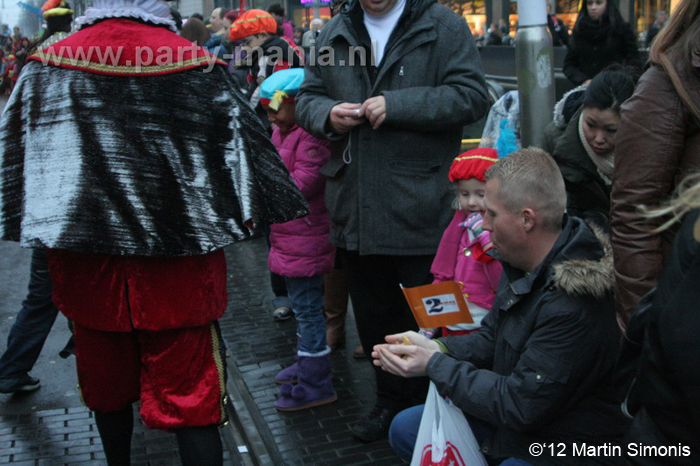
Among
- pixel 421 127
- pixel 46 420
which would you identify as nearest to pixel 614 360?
pixel 421 127

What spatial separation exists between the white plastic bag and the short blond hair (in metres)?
0.63

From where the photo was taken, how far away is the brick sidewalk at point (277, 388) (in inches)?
157

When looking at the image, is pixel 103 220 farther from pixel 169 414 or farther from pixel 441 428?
pixel 441 428

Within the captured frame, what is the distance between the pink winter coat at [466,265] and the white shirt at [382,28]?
856 mm

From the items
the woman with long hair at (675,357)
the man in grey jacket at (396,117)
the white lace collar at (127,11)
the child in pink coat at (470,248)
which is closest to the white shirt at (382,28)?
the man in grey jacket at (396,117)

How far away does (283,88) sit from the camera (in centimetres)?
448

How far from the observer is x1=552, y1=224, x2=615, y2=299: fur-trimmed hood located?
2.43 m

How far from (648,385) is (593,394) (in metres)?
0.78

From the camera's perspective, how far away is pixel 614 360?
249 centimetres

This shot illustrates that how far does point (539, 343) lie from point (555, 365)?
82 mm

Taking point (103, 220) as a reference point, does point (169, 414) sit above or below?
below

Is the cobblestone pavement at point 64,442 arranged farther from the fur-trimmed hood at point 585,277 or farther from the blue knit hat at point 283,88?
the fur-trimmed hood at point 585,277

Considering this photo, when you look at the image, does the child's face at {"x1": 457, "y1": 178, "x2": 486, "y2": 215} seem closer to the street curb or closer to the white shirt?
the white shirt

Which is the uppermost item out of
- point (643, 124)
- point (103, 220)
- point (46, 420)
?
point (643, 124)
